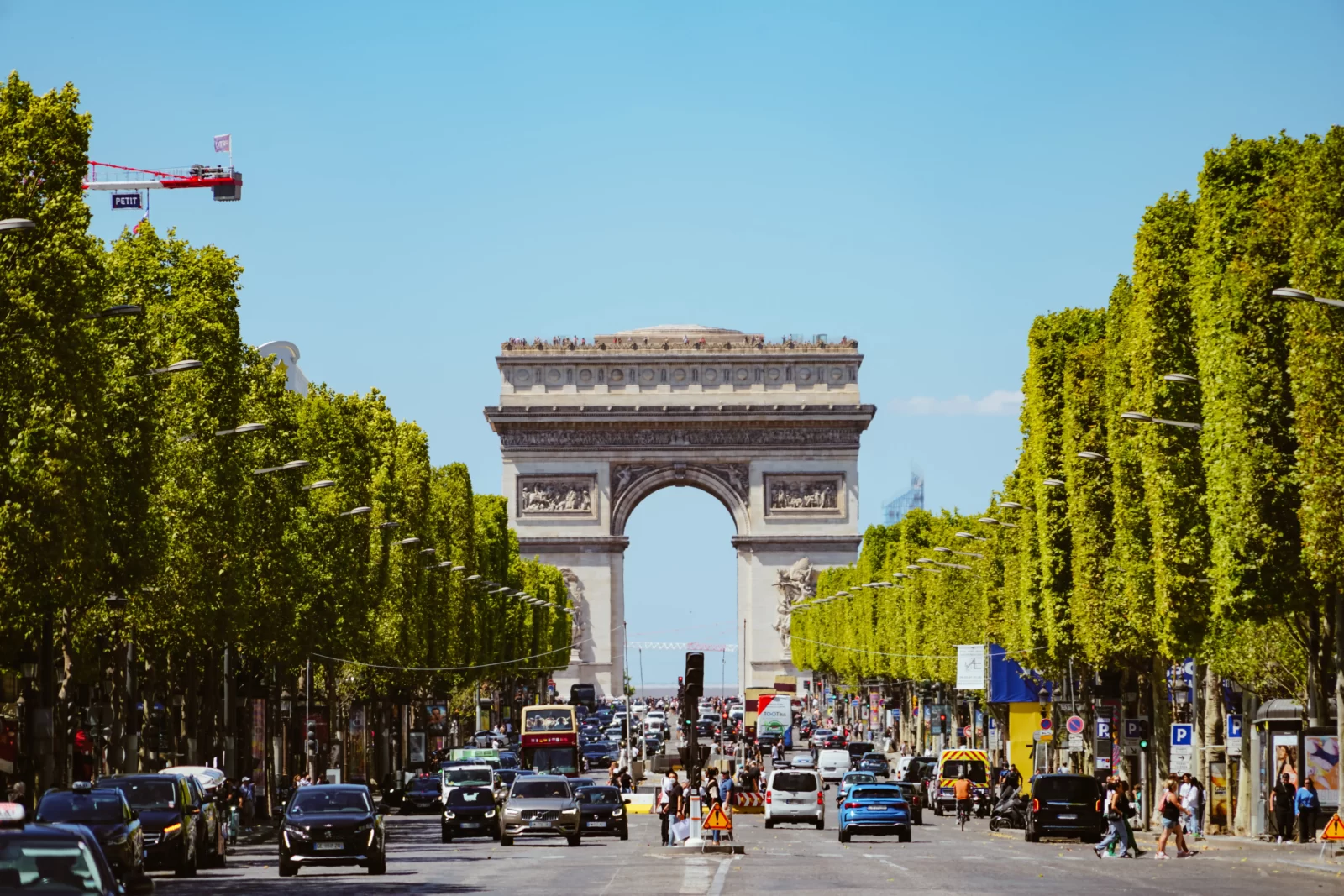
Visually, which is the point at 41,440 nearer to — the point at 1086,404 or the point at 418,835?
the point at 418,835

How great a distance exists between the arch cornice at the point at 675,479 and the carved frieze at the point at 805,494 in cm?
173

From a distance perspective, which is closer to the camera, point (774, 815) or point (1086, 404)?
point (1086, 404)

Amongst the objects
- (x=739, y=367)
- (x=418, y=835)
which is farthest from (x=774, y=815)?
(x=739, y=367)

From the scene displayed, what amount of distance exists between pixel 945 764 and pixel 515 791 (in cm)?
2753

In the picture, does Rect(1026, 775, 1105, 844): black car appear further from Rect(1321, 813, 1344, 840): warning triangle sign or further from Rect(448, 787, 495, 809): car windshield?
Rect(448, 787, 495, 809): car windshield

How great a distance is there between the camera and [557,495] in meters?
159

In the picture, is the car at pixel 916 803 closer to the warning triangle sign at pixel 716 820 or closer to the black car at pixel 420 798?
the black car at pixel 420 798

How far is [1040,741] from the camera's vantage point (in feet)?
266

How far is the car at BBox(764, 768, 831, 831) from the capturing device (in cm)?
6538

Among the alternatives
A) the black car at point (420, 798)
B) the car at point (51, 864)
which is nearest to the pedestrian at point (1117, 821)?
the car at point (51, 864)

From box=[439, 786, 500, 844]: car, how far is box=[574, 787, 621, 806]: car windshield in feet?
7.02

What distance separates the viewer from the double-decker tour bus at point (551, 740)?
100750 millimetres

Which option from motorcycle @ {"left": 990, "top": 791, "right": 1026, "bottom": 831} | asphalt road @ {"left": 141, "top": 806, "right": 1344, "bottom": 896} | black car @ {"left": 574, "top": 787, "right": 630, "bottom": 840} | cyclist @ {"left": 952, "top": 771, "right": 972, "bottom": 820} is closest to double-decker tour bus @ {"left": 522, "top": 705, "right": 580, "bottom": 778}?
cyclist @ {"left": 952, "top": 771, "right": 972, "bottom": 820}

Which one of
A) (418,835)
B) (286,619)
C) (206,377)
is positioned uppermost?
(206,377)
